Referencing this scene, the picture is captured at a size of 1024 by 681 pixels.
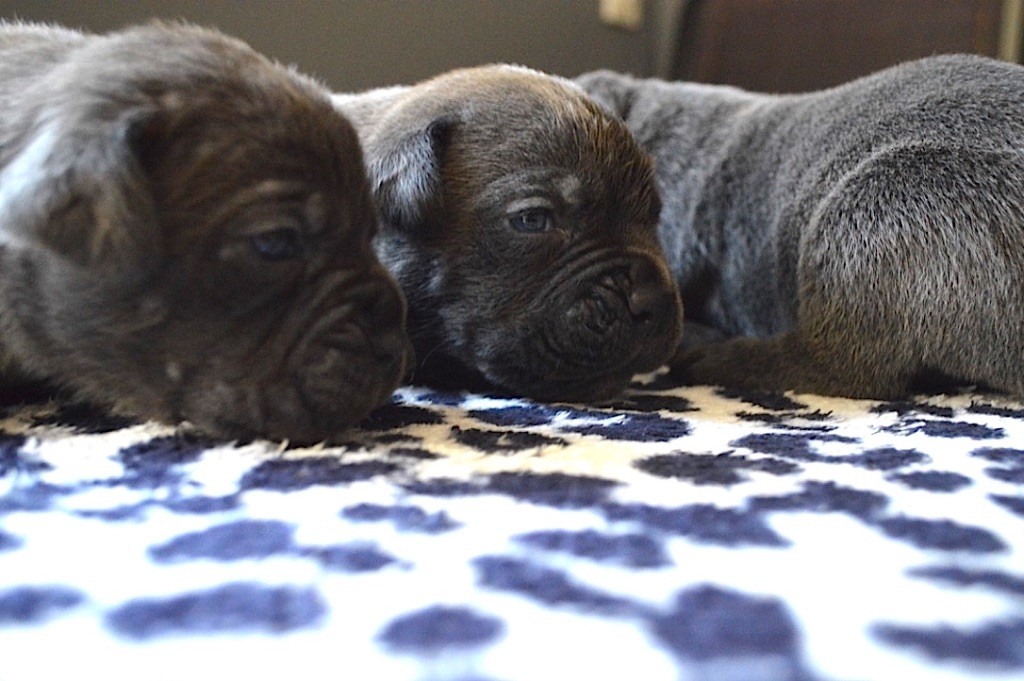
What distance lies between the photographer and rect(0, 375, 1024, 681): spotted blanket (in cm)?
93

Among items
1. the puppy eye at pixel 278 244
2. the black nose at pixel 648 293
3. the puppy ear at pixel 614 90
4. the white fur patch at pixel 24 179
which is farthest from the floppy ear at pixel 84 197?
the puppy ear at pixel 614 90

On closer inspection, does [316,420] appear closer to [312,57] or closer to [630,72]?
[312,57]

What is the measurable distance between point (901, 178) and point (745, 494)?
3.77 ft

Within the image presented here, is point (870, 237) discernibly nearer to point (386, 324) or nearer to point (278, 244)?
point (386, 324)

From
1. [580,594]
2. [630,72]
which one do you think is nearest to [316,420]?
[580,594]

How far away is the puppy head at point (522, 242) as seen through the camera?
6.44ft

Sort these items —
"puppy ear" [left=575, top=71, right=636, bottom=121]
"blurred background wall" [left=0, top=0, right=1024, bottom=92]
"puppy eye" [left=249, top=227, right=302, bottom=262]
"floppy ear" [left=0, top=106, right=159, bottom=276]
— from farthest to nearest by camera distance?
"blurred background wall" [left=0, top=0, right=1024, bottom=92], "puppy ear" [left=575, top=71, right=636, bottom=121], "puppy eye" [left=249, top=227, right=302, bottom=262], "floppy ear" [left=0, top=106, right=159, bottom=276]

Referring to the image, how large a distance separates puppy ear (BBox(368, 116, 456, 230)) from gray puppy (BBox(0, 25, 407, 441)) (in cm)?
32

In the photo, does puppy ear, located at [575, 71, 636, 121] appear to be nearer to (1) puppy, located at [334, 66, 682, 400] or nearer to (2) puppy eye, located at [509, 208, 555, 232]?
(1) puppy, located at [334, 66, 682, 400]

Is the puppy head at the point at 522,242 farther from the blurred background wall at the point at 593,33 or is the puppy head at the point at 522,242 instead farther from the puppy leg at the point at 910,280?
the blurred background wall at the point at 593,33

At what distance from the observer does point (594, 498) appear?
1328mm

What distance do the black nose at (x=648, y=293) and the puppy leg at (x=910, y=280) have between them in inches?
16.5

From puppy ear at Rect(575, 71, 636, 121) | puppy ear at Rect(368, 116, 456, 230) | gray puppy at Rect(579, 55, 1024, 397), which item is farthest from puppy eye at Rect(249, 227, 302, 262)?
puppy ear at Rect(575, 71, 636, 121)

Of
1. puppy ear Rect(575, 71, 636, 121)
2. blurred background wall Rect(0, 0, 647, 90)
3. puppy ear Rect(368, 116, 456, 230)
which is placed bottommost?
puppy ear Rect(368, 116, 456, 230)
